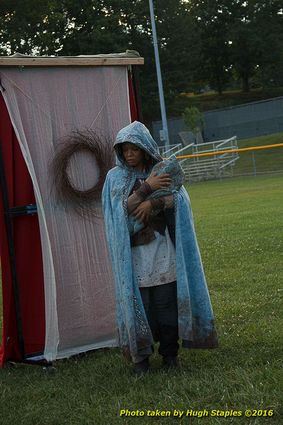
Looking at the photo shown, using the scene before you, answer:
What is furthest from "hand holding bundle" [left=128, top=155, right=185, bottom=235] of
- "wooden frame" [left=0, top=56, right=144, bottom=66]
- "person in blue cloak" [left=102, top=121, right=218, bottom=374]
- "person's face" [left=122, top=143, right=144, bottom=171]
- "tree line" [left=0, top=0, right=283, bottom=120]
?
"tree line" [left=0, top=0, right=283, bottom=120]

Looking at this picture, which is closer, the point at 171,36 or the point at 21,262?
the point at 21,262

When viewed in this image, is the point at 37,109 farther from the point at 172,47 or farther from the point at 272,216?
the point at 172,47

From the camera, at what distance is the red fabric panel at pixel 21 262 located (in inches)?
202

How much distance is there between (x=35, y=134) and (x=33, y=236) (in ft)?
2.45

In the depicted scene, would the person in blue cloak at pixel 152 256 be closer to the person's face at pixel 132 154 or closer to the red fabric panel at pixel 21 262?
the person's face at pixel 132 154

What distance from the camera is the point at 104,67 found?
5.50 metres

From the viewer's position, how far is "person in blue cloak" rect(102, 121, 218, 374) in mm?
4375

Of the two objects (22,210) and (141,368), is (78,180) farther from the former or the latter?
(141,368)

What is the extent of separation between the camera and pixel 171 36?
58688 mm

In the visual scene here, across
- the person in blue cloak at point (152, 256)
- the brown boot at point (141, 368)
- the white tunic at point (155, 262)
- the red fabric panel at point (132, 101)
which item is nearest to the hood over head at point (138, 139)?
the person in blue cloak at point (152, 256)

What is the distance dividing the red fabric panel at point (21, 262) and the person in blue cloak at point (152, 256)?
925 mm

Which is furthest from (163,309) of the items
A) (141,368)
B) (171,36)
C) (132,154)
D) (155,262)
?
(171,36)

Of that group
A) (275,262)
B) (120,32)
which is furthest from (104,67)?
(120,32)

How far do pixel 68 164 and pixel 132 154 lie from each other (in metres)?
0.98
